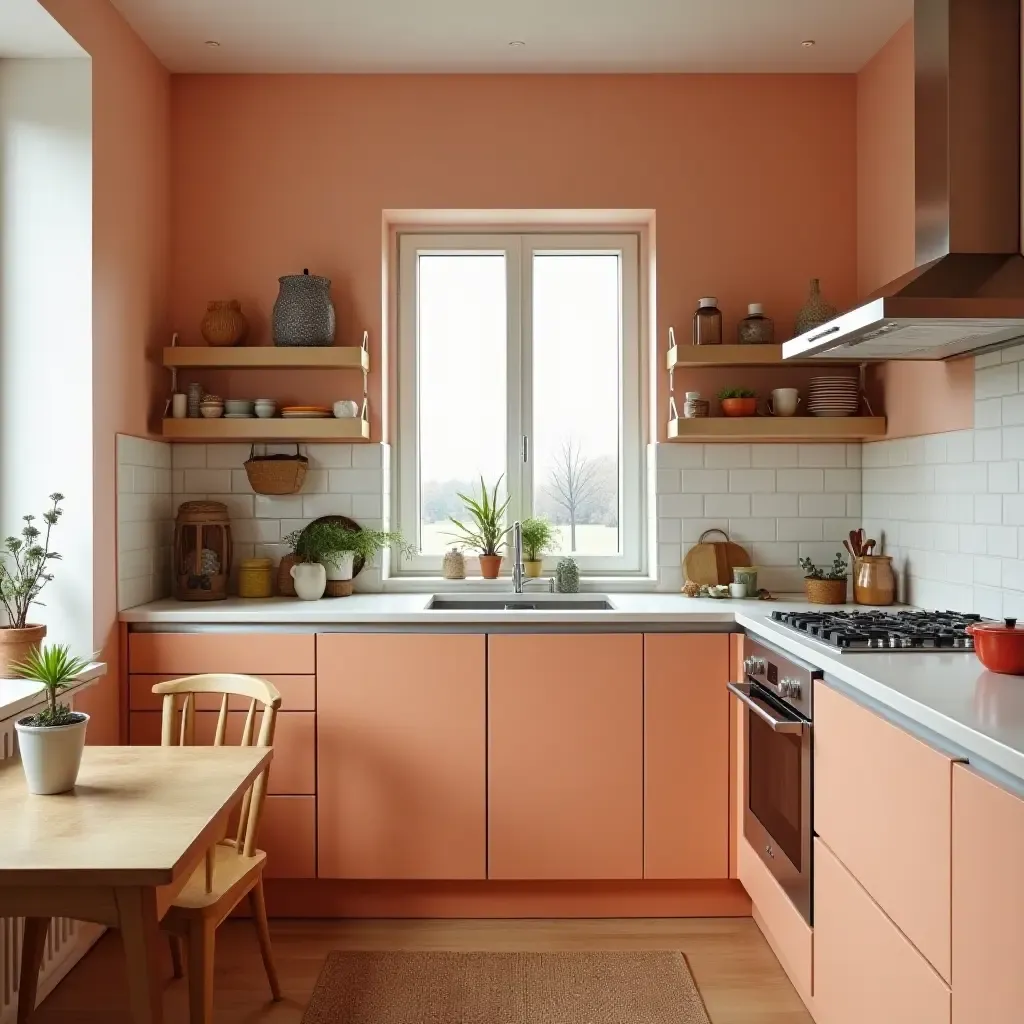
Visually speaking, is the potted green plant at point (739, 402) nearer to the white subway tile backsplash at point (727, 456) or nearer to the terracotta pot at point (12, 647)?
the white subway tile backsplash at point (727, 456)

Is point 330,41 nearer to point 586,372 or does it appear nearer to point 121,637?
point 586,372

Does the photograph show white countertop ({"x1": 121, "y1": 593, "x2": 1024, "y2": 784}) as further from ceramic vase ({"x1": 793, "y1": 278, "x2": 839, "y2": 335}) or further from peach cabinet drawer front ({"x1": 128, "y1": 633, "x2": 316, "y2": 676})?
ceramic vase ({"x1": 793, "y1": 278, "x2": 839, "y2": 335})

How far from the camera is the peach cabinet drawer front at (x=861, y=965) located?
1766 mm

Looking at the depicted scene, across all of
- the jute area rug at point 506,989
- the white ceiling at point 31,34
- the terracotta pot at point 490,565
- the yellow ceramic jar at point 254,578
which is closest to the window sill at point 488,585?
the terracotta pot at point 490,565

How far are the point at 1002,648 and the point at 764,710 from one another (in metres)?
0.74

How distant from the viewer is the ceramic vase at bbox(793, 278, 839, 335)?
11.2 feet

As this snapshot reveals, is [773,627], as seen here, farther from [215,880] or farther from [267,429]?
[267,429]

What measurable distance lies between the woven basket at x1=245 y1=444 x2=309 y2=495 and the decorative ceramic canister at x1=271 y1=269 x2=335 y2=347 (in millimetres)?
430

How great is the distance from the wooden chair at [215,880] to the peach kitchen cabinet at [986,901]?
1506 millimetres

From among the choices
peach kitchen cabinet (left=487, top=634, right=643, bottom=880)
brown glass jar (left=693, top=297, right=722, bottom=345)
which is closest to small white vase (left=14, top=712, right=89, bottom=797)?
peach kitchen cabinet (left=487, top=634, right=643, bottom=880)

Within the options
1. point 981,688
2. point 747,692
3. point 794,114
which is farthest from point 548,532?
point 981,688

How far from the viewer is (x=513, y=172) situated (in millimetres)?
3635

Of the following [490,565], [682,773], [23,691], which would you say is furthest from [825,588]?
[23,691]

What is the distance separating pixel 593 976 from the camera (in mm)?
2756
